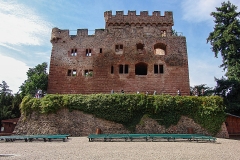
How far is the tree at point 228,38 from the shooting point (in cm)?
2438

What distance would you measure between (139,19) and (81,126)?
16984 mm

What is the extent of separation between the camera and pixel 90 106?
61.3 ft

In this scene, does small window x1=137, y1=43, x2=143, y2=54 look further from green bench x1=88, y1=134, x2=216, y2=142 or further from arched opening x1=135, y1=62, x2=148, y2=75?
green bench x1=88, y1=134, x2=216, y2=142

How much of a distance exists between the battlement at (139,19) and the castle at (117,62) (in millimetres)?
1830

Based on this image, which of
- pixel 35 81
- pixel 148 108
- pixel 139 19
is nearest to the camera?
pixel 148 108

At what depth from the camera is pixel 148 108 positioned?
18281mm

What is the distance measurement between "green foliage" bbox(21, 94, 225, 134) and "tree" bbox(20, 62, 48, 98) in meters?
9.16

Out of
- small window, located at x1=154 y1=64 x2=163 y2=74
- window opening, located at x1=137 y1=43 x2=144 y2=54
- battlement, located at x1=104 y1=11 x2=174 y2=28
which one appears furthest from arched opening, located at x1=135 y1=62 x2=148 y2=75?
battlement, located at x1=104 y1=11 x2=174 y2=28

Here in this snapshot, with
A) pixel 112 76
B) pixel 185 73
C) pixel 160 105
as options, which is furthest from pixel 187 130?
pixel 112 76

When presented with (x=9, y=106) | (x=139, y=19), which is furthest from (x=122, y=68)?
(x=9, y=106)

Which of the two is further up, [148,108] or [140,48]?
[140,48]

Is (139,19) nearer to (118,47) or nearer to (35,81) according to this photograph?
(118,47)

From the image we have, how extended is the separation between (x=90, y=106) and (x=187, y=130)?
884cm

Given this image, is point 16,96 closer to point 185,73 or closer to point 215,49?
point 185,73
